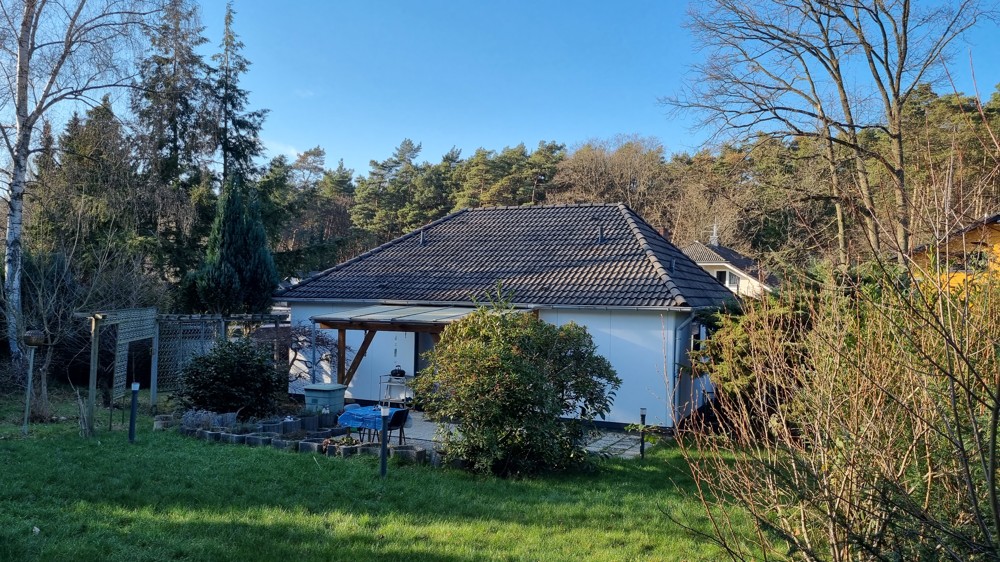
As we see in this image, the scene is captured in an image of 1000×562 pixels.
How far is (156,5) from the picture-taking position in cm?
1792

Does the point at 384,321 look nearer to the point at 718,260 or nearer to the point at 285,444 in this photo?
the point at 285,444

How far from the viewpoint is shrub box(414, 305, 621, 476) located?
888cm

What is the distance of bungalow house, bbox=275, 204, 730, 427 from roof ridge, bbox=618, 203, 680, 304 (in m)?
0.04

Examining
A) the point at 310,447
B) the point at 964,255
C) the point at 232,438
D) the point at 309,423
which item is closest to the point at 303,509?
the point at 310,447

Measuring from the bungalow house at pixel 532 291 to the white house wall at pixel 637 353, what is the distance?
21mm

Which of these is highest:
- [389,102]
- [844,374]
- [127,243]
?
[389,102]

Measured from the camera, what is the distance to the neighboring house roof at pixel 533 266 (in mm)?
14688

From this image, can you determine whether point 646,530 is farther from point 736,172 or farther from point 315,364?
point 736,172

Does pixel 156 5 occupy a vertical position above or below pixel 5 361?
above

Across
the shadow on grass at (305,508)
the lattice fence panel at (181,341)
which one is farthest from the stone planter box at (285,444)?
the lattice fence panel at (181,341)

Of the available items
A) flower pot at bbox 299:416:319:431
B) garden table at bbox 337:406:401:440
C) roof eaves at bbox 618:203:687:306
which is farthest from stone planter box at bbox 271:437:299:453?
roof eaves at bbox 618:203:687:306

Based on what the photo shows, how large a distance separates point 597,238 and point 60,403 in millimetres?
13347

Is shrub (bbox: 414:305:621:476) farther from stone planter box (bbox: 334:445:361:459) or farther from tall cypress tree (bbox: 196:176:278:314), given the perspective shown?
tall cypress tree (bbox: 196:176:278:314)

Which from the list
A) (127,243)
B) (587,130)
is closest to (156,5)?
(127,243)
